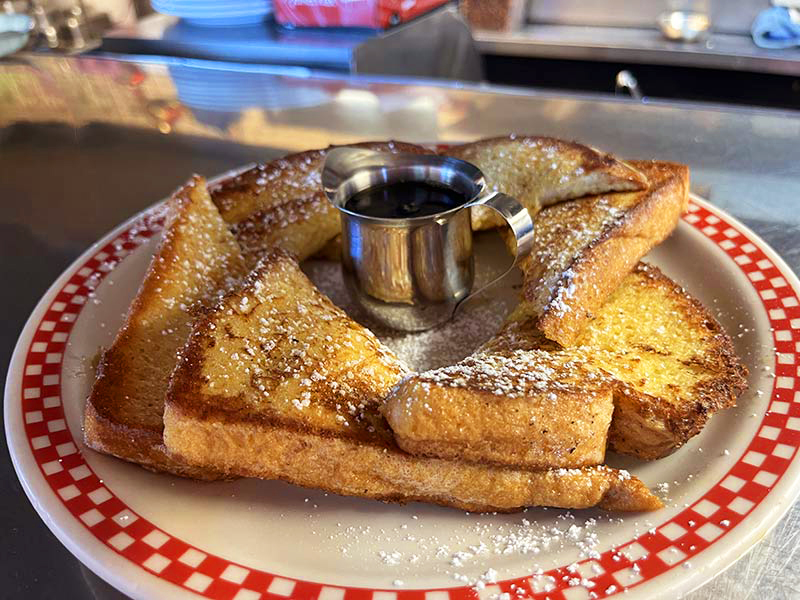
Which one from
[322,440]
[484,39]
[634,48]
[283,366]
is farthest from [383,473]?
[484,39]

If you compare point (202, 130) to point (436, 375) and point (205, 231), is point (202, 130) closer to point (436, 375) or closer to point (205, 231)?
point (205, 231)

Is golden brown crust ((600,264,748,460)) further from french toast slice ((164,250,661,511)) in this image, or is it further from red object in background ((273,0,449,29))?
red object in background ((273,0,449,29))

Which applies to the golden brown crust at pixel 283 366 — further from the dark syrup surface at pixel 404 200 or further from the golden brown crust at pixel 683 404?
the golden brown crust at pixel 683 404

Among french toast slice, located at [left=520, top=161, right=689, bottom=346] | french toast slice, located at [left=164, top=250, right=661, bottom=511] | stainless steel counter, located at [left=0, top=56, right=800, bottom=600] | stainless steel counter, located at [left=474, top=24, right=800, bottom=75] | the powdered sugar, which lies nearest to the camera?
french toast slice, located at [left=164, top=250, right=661, bottom=511]

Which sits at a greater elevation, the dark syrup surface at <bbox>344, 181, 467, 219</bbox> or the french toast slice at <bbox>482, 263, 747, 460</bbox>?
the dark syrup surface at <bbox>344, 181, 467, 219</bbox>

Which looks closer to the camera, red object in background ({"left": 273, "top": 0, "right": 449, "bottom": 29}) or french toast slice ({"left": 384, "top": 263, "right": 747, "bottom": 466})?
french toast slice ({"left": 384, "top": 263, "right": 747, "bottom": 466})

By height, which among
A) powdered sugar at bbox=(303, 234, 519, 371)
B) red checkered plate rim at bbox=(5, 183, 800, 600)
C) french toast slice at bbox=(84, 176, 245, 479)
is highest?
french toast slice at bbox=(84, 176, 245, 479)

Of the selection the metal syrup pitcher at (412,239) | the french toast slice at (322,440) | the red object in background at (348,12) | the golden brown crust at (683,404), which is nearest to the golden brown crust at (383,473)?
Answer: the french toast slice at (322,440)

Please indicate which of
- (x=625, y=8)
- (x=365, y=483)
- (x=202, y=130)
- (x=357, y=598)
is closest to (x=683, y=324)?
(x=365, y=483)

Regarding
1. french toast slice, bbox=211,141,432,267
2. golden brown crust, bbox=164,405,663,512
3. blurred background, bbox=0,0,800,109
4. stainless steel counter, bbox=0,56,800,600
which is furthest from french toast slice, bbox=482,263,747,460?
blurred background, bbox=0,0,800,109
